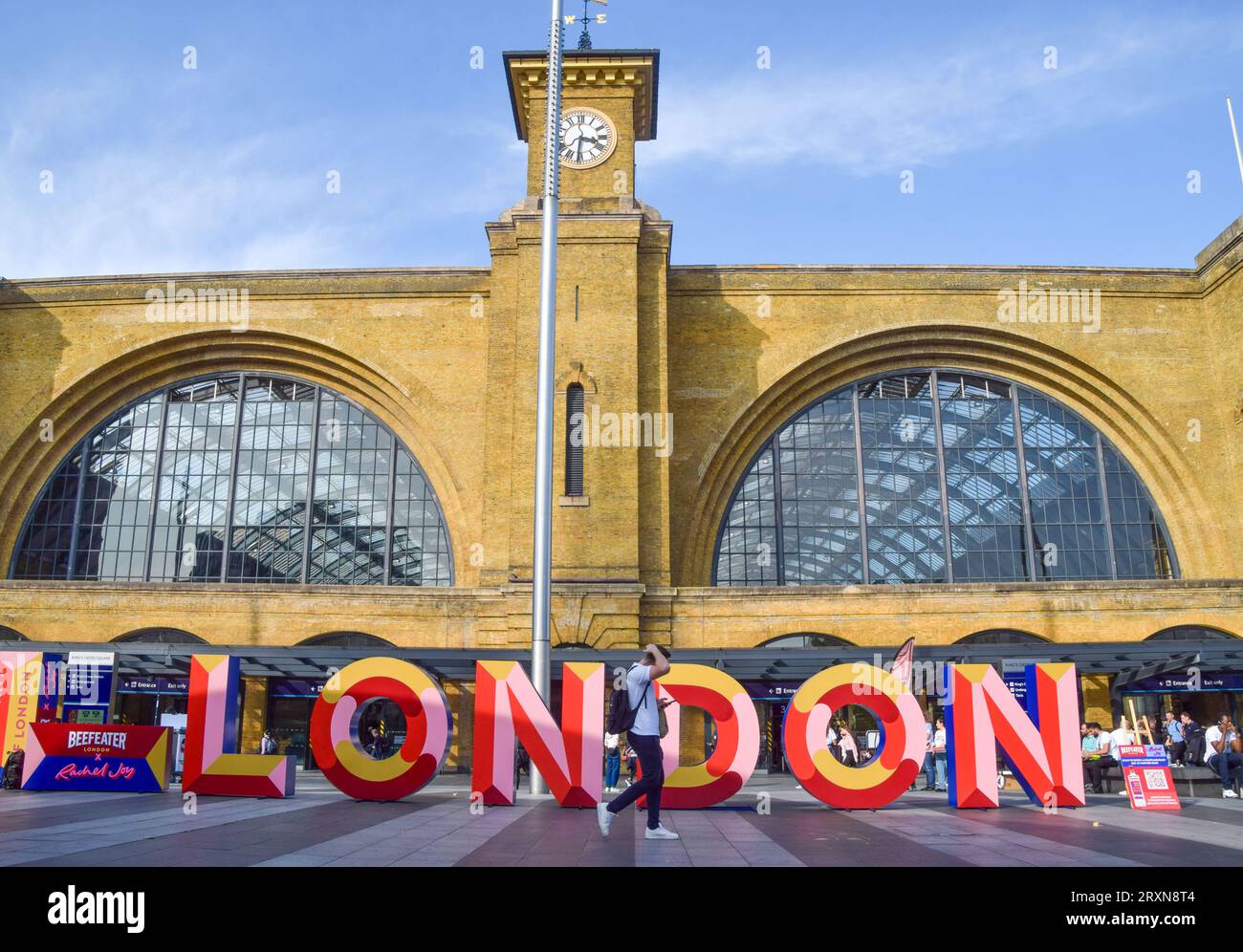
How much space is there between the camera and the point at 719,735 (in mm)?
13875

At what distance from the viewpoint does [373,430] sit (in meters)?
32.0

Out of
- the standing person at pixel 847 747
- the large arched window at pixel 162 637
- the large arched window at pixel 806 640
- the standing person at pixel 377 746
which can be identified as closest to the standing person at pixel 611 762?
the standing person at pixel 847 747

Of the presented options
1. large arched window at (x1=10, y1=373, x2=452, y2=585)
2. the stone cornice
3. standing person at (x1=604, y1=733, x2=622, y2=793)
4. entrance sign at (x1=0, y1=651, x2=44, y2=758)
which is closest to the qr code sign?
standing person at (x1=604, y1=733, x2=622, y2=793)

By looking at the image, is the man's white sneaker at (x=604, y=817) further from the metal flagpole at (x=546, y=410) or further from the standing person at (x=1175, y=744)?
the standing person at (x=1175, y=744)

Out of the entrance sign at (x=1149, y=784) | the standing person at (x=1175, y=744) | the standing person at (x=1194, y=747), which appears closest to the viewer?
the entrance sign at (x=1149, y=784)

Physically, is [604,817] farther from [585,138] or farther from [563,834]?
[585,138]

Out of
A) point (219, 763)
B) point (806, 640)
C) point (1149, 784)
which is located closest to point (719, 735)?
point (1149, 784)

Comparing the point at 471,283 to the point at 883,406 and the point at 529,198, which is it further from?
the point at 883,406

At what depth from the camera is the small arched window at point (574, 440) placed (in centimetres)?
2656

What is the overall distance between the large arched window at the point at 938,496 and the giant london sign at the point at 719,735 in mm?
15967

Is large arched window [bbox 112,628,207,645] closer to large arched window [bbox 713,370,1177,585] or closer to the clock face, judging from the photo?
large arched window [bbox 713,370,1177,585]

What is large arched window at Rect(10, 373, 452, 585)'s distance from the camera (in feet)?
101

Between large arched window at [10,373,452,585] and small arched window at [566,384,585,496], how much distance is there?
19.6 ft
